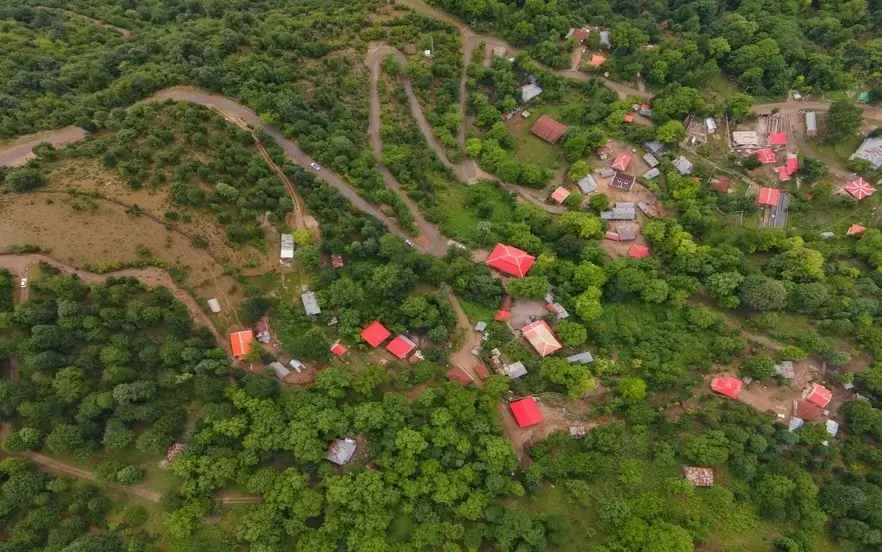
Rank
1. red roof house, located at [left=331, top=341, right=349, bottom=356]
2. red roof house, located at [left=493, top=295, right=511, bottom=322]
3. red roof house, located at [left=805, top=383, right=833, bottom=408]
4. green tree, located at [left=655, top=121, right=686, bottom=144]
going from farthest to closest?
green tree, located at [left=655, top=121, right=686, bottom=144]
red roof house, located at [left=493, top=295, right=511, bottom=322]
red roof house, located at [left=331, top=341, right=349, bottom=356]
red roof house, located at [left=805, top=383, right=833, bottom=408]

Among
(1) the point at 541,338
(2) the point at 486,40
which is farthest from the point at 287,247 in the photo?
(2) the point at 486,40

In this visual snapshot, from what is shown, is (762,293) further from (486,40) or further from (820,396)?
(486,40)

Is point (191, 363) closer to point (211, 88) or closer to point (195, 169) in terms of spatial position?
point (195, 169)

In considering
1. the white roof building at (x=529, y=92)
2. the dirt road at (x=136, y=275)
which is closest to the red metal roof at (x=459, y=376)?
the dirt road at (x=136, y=275)

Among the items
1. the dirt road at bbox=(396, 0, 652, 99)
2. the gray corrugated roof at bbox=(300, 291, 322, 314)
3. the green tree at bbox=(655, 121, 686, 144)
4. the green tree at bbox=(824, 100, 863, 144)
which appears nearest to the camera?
the gray corrugated roof at bbox=(300, 291, 322, 314)

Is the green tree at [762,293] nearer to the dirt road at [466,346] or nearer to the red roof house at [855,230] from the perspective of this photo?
the red roof house at [855,230]

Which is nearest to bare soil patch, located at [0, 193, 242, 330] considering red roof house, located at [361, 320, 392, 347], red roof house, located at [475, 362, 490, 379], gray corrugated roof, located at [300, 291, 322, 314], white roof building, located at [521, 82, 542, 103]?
gray corrugated roof, located at [300, 291, 322, 314]

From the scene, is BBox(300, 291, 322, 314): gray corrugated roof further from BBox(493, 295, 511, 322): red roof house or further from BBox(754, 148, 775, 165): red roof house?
BBox(754, 148, 775, 165): red roof house
